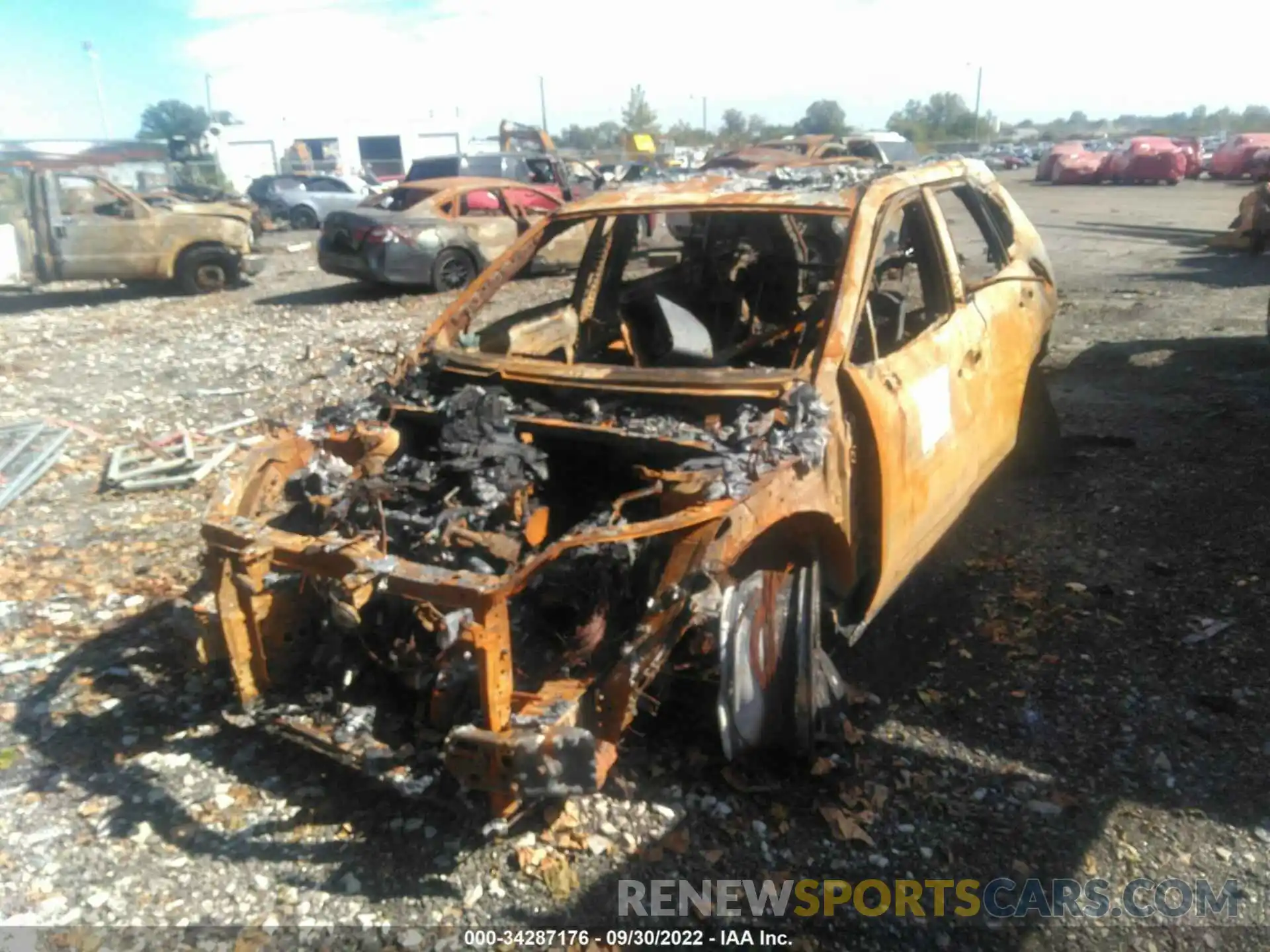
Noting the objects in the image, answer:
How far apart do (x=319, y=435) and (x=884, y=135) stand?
74.6 feet

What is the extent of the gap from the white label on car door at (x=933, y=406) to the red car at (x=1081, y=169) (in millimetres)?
31831

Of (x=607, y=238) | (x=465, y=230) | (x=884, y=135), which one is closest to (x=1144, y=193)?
(x=884, y=135)

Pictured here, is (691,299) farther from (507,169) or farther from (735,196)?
(507,169)

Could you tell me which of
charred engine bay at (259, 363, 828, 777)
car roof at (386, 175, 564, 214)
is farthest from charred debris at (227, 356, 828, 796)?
car roof at (386, 175, 564, 214)

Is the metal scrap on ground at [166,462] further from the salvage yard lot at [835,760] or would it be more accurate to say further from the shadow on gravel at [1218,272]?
the shadow on gravel at [1218,272]

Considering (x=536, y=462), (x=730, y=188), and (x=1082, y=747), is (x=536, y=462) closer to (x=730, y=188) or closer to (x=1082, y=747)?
(x=730, y=188)

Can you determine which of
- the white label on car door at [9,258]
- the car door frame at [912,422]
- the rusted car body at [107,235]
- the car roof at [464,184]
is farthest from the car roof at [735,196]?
the white label on car door at [9,258]

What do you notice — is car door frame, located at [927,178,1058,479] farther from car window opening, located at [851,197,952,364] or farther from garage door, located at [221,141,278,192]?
garage door, located at [221,141,278,192]

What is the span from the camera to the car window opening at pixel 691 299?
168 inches

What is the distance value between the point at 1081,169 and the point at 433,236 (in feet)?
88.5

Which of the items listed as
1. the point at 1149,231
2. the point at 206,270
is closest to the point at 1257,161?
the point at 1149,231

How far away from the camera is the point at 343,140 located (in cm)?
4050

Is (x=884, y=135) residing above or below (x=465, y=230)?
above

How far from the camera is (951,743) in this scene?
3260 millimetres
